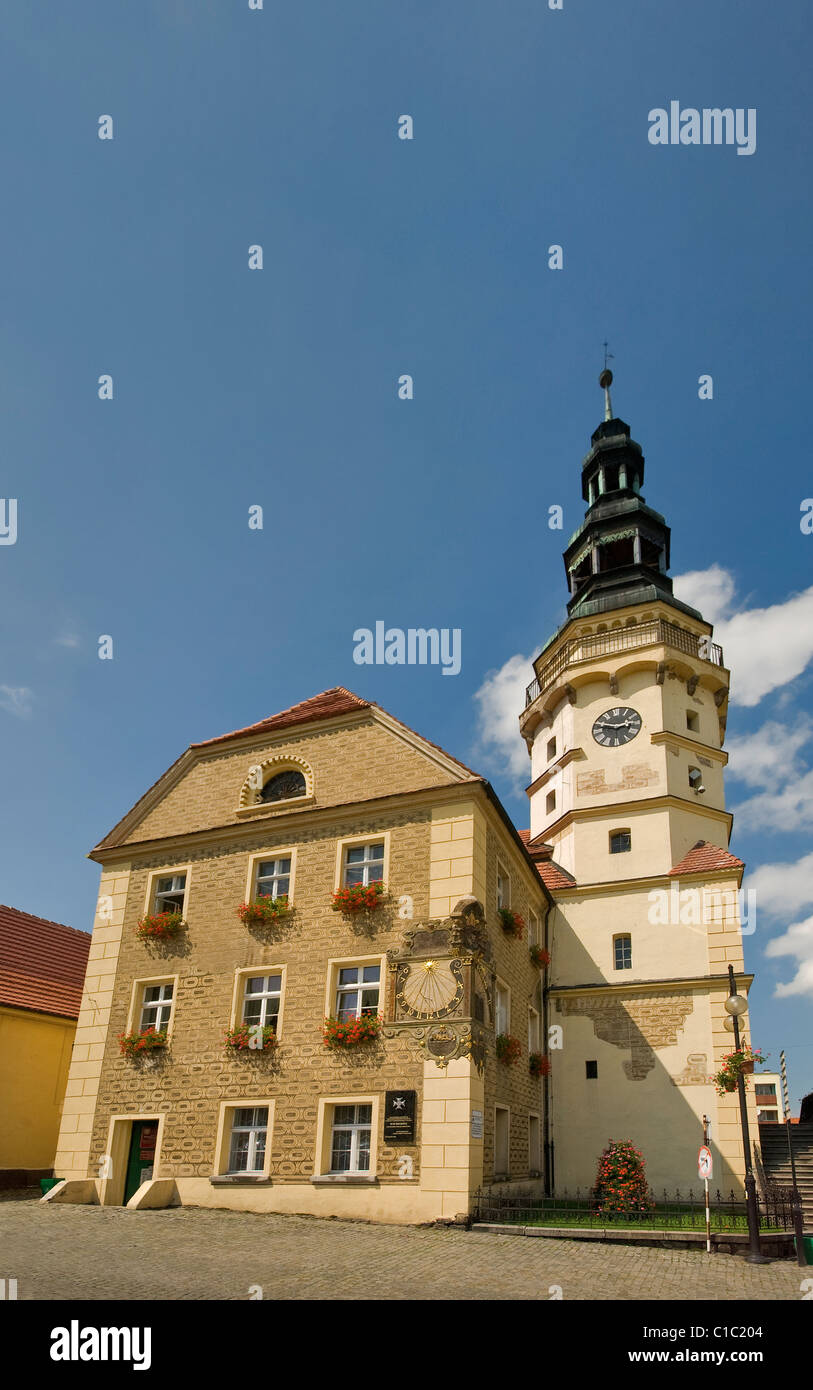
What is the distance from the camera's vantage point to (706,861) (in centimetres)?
2652

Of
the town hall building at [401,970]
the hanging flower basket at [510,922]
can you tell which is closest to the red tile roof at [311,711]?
the town hall building at [401,970]

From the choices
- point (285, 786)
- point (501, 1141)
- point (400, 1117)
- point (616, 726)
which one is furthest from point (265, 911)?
point (616, 726)

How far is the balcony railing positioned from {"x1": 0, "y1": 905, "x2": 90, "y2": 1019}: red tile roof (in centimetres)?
1786

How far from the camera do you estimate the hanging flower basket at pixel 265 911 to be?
66.1 ft

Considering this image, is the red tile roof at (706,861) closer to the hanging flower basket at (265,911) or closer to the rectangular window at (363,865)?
the rectangular window at (363,865)

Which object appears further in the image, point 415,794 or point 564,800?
point 564,800

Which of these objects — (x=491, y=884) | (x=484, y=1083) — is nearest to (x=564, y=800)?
(x=491, y=884)

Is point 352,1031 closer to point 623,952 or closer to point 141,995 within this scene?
point 141,995

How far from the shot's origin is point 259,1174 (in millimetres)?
18156

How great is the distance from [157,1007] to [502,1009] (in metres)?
7.84

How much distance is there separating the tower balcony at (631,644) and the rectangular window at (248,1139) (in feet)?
57.4
